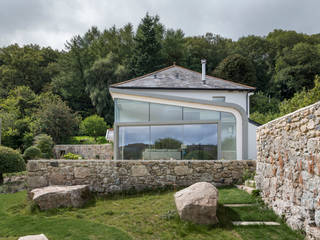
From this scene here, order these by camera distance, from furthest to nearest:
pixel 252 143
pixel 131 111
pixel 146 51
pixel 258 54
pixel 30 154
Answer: pixel 258 54, pixel 146 51, pixel 30 154, pixel 131 111, pixel 252 143

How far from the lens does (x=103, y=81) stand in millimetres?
30797

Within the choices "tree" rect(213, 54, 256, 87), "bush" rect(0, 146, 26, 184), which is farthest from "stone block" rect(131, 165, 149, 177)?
"tree" rect(213, 54, 256, 87)

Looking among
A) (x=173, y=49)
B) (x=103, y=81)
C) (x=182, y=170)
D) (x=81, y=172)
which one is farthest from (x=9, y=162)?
(x=173, y=49)

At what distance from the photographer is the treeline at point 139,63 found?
29.6 metres

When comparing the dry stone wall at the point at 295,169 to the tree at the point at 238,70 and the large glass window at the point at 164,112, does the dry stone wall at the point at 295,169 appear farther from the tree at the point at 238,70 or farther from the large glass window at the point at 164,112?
the tree at the point at 238,70

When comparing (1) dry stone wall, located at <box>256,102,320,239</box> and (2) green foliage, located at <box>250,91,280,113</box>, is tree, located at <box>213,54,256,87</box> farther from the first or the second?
(1) dry stone wall, located at <box>256,102,320,239</box>

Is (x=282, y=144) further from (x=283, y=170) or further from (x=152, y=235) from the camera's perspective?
(x=152, y=235)

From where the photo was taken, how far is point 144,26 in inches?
1210

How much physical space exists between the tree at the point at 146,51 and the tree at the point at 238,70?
839 centimetres

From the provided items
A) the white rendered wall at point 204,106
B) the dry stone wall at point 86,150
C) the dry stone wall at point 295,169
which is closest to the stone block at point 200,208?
the dry stone wall at point 295,169

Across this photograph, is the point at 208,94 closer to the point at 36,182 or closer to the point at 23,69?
the point at 36,182

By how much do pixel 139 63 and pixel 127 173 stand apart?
79.1 ft

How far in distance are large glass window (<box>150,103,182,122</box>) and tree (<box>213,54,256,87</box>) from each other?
2132 centimetres

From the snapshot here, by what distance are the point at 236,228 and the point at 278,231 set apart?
705 mm
